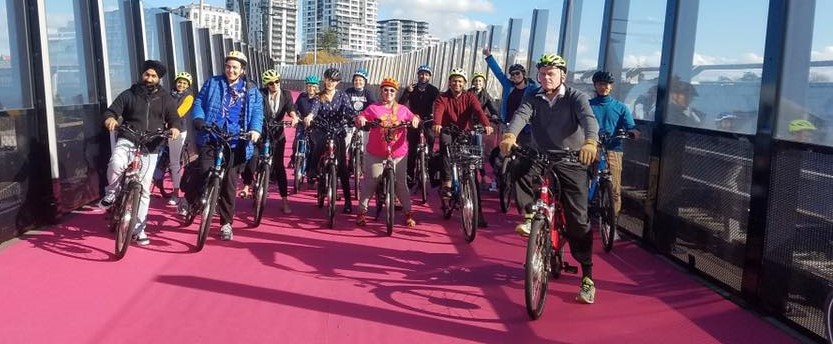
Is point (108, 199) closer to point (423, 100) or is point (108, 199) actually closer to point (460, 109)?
point (460, 109)

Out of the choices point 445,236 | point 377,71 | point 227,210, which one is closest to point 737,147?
point 445,236

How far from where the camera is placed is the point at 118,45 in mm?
9750

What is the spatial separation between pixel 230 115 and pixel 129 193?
124cm

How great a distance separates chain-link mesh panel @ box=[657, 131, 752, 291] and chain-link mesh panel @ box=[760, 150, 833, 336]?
0.42 metres

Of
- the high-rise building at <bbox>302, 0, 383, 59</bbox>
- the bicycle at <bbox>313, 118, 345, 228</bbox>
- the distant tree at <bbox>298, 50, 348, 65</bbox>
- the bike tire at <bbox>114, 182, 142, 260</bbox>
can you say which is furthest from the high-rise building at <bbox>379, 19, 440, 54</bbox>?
the bike tire at <bbox>114, 182, 142, 260</bbox>

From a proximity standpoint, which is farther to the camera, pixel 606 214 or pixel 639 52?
pixel 639 52

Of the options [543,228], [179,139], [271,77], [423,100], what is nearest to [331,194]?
[271,77]

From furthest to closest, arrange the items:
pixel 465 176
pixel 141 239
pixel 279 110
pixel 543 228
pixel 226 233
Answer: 1. pixel 279 110
2. pixel 465 176
3. pixel 226 233
4. pixel 141 239
5. pixel 543 228

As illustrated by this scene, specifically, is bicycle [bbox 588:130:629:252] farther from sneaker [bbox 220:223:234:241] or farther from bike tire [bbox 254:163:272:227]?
sneaker [bbox 220:223:234:241]

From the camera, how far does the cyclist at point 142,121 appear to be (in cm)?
629

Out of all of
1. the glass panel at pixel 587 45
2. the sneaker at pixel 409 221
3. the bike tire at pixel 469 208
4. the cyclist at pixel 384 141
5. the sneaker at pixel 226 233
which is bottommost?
the sneaker at pixel 409 221

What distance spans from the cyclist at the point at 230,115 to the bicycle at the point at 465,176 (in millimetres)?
2029

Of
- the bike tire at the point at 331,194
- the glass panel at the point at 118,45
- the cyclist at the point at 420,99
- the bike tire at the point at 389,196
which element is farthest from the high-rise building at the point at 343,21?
the bike tire at the point at 389,196

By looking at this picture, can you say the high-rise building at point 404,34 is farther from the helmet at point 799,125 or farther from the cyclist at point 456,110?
the helmet at point 799,125
